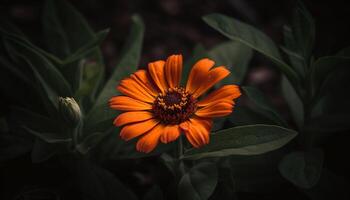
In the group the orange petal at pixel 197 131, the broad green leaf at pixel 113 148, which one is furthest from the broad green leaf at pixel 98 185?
the orange petal at pixel 197 131

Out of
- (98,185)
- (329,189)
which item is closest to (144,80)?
(98,185)

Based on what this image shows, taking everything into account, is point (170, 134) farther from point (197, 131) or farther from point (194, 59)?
point (194, 59)

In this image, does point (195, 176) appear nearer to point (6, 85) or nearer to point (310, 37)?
point (310, 37)

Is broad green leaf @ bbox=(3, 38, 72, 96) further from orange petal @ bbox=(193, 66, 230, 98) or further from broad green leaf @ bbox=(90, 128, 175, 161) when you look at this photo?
orange petal @ bbox=(193, 66, 230, 98)

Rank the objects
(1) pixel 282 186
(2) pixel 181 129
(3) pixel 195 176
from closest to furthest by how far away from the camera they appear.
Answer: (2) pixel 181 129, (3) pixel 195 176, (1) pixel 282 186

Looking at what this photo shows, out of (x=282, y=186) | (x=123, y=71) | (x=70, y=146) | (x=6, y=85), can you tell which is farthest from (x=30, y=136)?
(x=282, y=186)

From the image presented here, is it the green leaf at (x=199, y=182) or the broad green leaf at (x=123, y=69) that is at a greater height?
the broad green leaf at (x=123, y=69)

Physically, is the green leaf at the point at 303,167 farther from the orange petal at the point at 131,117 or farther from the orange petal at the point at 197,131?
the orange petal at the point at 131,117

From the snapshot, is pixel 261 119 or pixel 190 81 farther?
pixel 261 119
